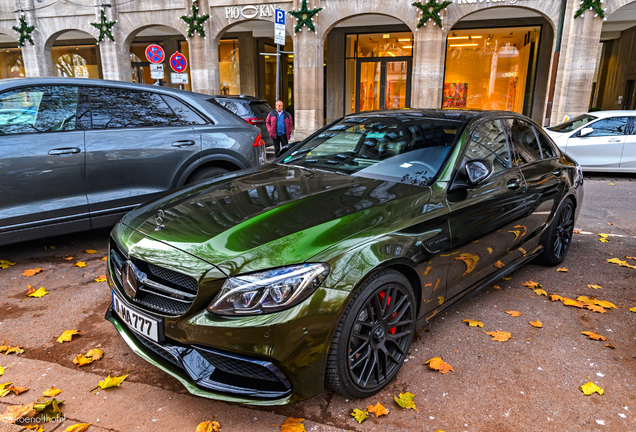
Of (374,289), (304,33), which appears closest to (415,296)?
(374,289)

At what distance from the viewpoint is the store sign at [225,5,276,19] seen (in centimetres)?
1684

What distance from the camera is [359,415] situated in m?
2.38

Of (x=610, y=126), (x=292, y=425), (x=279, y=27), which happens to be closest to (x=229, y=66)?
(x=279, y=27)

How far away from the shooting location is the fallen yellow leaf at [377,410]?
7.89 ft

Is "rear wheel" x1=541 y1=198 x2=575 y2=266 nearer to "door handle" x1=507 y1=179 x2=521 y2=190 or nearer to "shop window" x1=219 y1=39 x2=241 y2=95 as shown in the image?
"door handle" x1=507 y1=179 x2=521 y2=190

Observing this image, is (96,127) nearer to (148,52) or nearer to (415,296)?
(415,296)

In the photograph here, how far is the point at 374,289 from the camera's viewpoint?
2.36 meters

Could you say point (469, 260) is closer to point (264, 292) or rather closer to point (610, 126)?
point (264, 292)

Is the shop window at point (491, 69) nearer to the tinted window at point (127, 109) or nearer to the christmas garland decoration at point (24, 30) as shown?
the tinted window at point (127, 109)

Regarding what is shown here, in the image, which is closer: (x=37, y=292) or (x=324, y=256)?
(x=324, y=256)

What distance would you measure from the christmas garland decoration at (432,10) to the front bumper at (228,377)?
1579 centimetres

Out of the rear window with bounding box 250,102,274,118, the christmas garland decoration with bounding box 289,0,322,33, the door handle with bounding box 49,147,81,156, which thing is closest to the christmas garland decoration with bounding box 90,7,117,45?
the christmas garland decoration with bounding box 289,0,322,33

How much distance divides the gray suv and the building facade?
34.2 feet

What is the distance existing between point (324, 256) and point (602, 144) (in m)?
10.9
